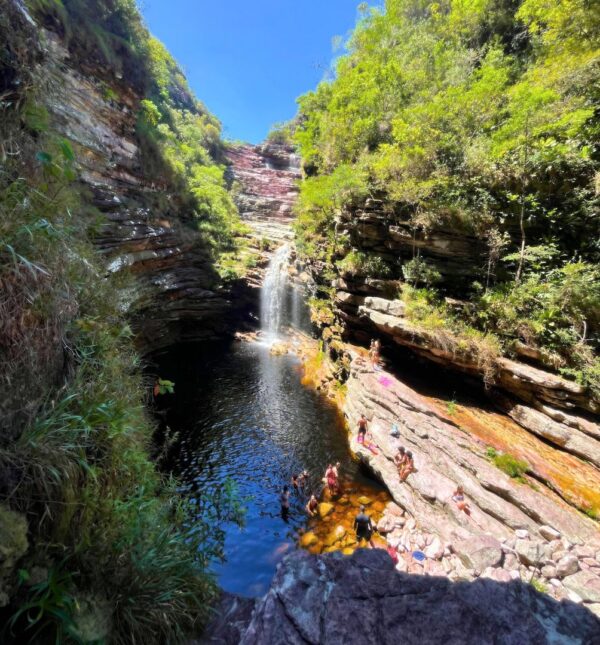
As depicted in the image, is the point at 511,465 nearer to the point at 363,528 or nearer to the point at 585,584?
the point at 585,584

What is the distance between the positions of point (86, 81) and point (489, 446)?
22020 mm

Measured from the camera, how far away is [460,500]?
7555 millimetres

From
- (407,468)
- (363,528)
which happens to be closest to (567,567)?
(407,468)

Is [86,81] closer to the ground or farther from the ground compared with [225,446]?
farther from the ground

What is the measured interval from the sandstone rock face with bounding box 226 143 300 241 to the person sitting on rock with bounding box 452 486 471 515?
26.9 metres

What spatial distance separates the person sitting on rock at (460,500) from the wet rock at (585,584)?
1935 mm

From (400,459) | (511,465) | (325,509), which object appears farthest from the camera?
(400,459)

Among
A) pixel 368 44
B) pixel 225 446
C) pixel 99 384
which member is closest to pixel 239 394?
pixel 225 446

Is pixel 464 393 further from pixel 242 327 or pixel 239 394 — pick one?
pixel 242 327

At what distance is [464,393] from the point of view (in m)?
11.6

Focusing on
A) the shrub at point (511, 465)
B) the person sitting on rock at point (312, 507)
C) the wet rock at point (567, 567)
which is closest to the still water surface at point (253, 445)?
the person sitting on rock at point (312, 507)

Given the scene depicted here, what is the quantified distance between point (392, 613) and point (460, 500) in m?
6.47

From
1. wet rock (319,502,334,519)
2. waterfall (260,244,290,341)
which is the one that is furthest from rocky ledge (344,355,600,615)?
waterfall (260,244,290,341)

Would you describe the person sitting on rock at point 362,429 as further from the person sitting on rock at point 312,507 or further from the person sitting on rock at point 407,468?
the person sitting on rock at point 312,507
